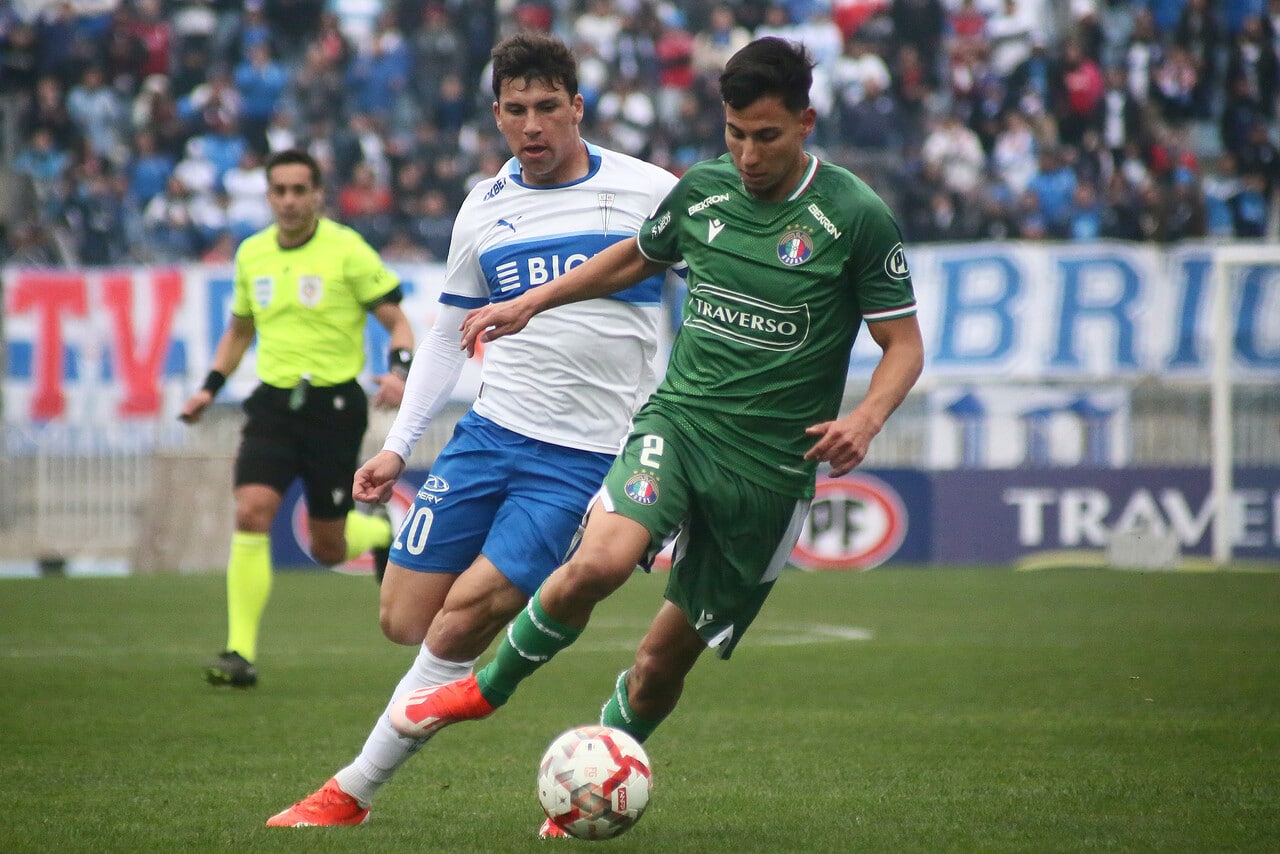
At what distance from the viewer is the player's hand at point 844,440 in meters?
4.81

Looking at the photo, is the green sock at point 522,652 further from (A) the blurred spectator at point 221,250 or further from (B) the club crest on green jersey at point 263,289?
(A) the blurred spectator at point 221,250

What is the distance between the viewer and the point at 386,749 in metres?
5.27

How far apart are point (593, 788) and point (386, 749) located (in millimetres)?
750

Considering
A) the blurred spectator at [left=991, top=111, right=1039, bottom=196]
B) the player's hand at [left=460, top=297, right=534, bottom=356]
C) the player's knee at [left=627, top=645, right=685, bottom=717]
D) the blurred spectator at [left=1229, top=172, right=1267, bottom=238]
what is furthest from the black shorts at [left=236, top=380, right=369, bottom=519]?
the blurred spectator at [left=991, top=111, right=1039, bottom=196]

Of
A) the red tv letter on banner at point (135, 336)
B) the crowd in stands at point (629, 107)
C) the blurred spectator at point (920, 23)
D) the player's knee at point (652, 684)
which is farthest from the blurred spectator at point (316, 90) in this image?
the player's knee at point (652, 684)

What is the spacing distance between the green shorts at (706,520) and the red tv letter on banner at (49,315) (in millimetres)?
14811

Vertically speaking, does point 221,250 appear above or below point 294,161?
below

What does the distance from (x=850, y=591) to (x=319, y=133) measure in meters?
11.3

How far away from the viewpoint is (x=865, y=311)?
5230mm

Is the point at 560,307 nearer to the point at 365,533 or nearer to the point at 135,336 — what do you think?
the point at 365,533

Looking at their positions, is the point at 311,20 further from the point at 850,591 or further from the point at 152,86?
the point at 850,591

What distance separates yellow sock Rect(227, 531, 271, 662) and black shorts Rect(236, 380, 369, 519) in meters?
0.32

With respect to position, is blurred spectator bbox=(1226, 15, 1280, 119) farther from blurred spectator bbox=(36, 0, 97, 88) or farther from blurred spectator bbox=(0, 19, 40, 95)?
blurred spectator bbox=(0, 19, 40, 95)

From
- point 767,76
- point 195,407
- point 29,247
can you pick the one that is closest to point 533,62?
point 767,76
